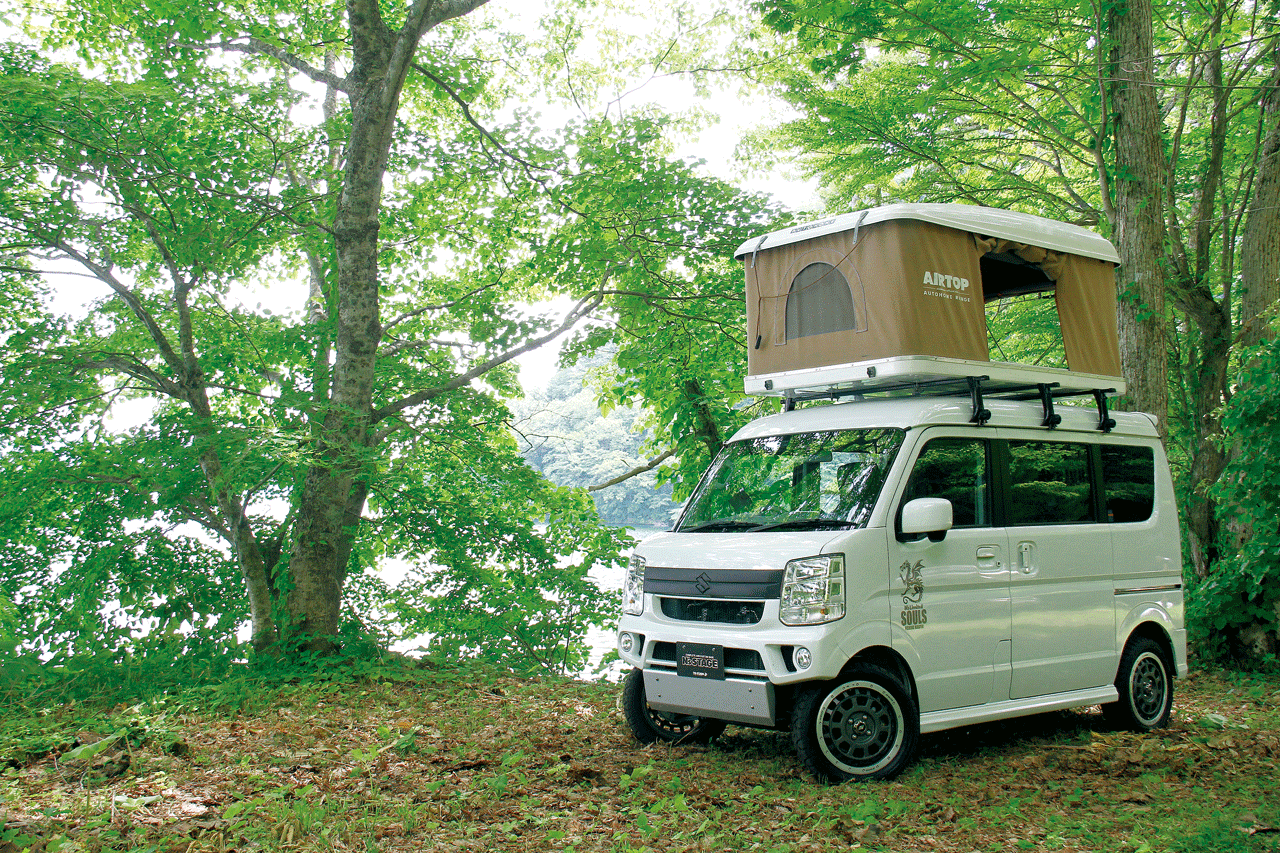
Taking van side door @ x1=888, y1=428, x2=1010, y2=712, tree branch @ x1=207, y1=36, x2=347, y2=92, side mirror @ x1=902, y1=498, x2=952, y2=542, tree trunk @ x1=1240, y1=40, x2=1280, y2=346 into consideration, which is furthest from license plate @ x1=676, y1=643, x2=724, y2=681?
tree trunk @ x1=1240, y1=40, x2=1280, y2=346

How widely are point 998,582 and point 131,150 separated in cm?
884

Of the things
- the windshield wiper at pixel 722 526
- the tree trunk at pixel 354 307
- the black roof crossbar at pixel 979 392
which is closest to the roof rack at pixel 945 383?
the black roof crossbar at pixel 979 392

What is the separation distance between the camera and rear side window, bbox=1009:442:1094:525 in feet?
21.5

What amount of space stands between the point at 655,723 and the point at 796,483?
1.97m

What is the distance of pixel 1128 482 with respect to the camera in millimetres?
7363

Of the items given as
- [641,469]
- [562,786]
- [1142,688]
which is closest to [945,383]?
[1142,688]

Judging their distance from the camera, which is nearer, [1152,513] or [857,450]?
[857,450]

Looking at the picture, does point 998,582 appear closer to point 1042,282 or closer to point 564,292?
point 1042,282

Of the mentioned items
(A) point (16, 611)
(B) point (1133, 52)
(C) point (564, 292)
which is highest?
(B) point (1133, 52)

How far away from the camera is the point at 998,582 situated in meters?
6.29

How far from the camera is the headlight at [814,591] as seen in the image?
544 cm

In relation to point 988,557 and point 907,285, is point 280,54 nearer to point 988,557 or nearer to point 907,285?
point 907,285

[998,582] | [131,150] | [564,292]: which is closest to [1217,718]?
[998,582]

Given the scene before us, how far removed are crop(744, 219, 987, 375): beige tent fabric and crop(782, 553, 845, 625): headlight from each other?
1.55 metres
